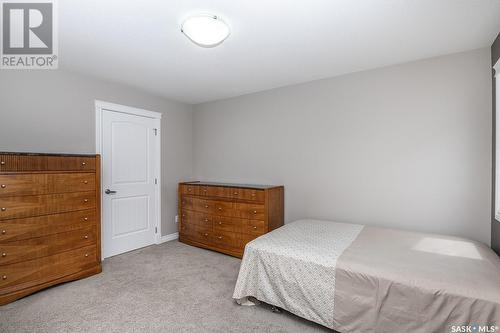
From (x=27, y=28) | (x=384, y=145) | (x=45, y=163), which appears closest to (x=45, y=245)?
(x=45, y=163)

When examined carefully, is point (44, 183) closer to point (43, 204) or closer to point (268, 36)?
point (43, 204)

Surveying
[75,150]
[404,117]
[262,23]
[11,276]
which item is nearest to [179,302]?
[11,276]

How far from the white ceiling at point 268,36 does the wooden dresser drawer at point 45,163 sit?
1061mm

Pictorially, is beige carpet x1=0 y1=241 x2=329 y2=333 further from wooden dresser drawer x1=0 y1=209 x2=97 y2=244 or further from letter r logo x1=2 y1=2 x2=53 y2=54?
letter r logo x1=2 y1=2 x2=53 y2=54

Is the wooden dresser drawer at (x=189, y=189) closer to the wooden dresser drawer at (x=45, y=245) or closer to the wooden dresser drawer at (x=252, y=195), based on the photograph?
the wooden dresser drawer at (x=252, y=195)

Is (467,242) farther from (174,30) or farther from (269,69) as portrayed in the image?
(174,30)

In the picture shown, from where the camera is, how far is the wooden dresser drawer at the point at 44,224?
2.12 metres

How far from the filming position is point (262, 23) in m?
1.92

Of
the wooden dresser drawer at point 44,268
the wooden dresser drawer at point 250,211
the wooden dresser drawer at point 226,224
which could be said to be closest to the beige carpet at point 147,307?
the wooden dresser drawer at point 44,268

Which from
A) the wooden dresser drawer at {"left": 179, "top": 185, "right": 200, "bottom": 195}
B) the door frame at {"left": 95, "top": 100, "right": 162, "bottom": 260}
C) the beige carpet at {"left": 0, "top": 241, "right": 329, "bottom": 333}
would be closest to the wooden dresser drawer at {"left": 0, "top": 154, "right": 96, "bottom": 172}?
the door frame at {"left": 95, "top": 100, "right": 162, "bottom": 260}

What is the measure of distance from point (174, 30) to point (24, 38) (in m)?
1.37

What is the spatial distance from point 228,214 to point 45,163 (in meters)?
2.07

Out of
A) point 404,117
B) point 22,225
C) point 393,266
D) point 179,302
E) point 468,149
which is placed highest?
point 404,117

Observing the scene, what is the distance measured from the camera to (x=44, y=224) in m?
2.32
